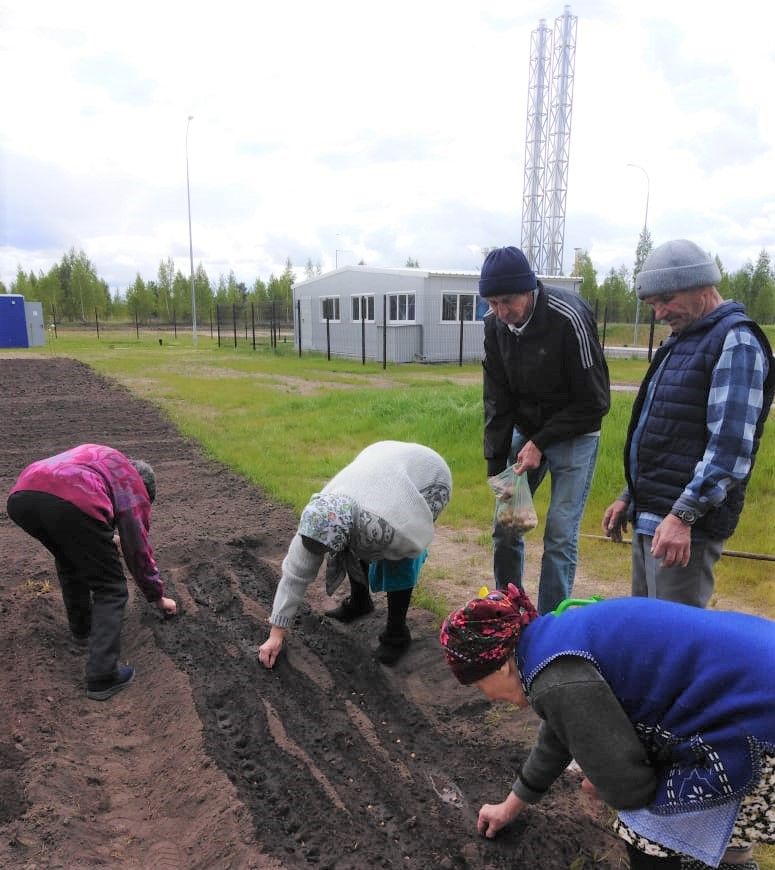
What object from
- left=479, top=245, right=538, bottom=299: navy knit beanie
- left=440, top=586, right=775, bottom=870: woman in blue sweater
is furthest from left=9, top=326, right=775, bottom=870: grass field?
left=479, top=245, right=538, bottom=299: navy knit beanie

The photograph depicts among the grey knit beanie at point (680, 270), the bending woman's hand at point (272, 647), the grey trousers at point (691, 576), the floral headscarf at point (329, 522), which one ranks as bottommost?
the bending woman's hand at point (272, 647)

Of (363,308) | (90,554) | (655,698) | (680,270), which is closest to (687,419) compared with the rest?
(680,270)

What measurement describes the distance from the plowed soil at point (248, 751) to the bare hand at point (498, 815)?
0.07m

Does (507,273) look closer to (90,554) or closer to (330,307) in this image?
(90,554)

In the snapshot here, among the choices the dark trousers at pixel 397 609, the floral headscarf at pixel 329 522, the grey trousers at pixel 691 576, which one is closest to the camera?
the grey trousers at pixel 691 576

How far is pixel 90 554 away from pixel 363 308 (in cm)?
2263

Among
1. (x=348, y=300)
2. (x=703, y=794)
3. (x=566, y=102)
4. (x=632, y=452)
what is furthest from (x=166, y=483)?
(x=566, y=102)

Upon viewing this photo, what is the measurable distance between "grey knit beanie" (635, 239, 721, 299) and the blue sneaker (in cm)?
318

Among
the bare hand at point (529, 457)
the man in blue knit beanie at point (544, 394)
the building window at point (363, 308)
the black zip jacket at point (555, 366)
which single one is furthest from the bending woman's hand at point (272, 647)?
the building window at point (363, 308)

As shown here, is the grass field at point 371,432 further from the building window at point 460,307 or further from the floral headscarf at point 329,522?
the building window at point 460,307

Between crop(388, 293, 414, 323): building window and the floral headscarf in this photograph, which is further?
crop(388, 293, 414, 323): building window

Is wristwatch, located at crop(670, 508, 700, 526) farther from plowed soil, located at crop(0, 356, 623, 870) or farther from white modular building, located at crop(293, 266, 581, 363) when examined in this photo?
white modular building, located at crop(293, 266, 581, 363)

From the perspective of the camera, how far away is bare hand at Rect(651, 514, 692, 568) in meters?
2.63

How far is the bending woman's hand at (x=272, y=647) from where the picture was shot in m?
3.33
